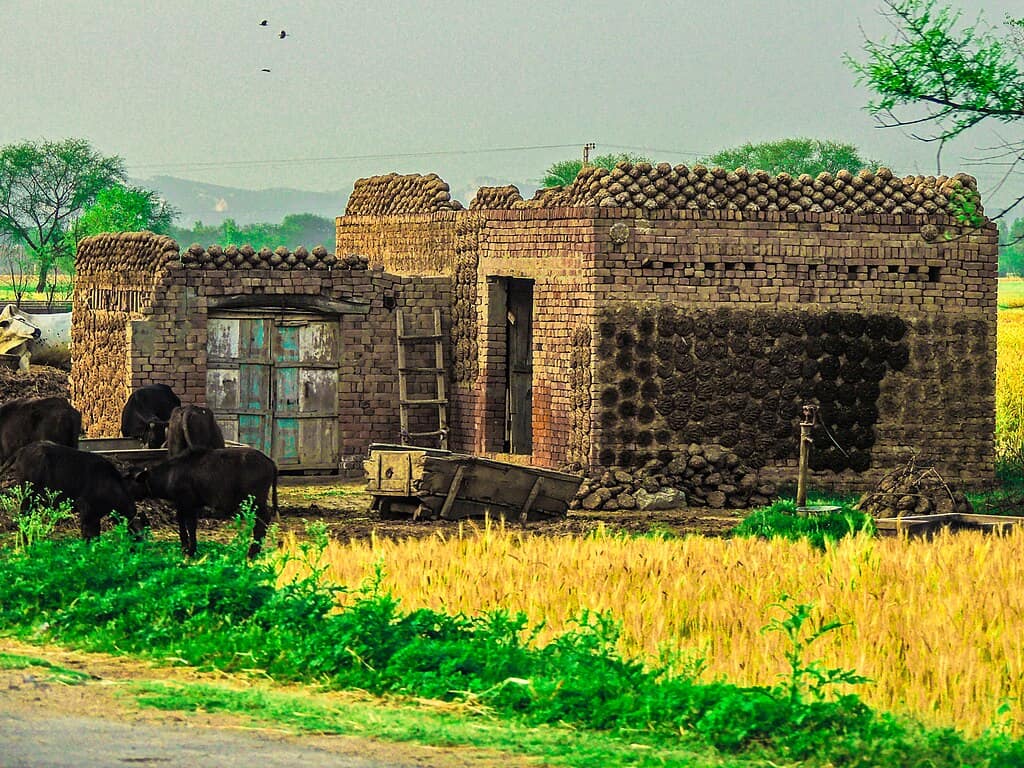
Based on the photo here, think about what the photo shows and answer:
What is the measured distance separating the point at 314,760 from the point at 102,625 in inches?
139

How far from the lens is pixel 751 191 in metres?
20.2

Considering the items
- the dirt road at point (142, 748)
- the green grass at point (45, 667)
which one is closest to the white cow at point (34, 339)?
the green grass at point (45, 667)

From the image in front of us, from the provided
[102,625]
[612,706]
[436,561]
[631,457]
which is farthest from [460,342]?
[612,706]

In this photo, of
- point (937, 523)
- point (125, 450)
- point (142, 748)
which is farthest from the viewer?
point (125, 450)

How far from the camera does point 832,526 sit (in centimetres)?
1619

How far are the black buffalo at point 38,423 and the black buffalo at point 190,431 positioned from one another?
2.14 meters

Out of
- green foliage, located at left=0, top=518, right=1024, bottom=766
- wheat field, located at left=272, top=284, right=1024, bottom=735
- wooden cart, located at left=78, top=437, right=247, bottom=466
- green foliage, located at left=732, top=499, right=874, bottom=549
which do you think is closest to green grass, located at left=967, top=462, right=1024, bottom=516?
green foliage, located at left=732, top=499, right=874, bottom=549

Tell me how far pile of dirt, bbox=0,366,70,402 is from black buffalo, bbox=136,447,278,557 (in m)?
14.3

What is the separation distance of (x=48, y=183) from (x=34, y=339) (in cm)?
5938

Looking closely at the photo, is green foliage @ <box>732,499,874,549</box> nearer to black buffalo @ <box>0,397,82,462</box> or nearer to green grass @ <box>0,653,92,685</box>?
black buffalo @ <box>0,397,82,462</box>

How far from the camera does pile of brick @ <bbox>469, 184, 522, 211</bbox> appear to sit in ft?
73.6

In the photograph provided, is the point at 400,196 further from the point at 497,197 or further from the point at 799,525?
the point at 799,525

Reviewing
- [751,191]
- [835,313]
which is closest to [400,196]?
[751,191]

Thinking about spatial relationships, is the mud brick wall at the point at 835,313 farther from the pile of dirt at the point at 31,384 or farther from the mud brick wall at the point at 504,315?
the pile of dirt at the point at 31,384
